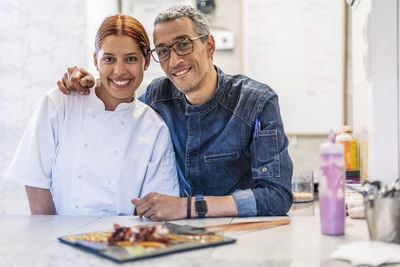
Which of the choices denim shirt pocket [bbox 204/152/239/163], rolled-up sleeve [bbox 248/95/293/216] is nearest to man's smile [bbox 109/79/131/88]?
denim shirt pocket [bbox 204/152/239/163]

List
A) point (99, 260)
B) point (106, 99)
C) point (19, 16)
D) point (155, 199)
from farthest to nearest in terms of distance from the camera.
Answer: point (19, 16)
point (106, 99)
point (155, 199)
point (99, 260)

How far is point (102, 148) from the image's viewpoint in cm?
176

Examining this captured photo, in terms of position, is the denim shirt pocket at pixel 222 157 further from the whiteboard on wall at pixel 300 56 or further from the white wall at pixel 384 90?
the whiteboard on wall at pixel 300 56

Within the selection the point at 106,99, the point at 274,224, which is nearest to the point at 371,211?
the point at 274,224

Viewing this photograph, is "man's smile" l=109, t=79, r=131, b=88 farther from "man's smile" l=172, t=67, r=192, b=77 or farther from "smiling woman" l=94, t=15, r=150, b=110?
"man's smile" l=172, t=67, r=192, b=77

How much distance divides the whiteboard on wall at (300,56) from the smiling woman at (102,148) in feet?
5.97

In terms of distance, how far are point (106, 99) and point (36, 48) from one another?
5.70 feet

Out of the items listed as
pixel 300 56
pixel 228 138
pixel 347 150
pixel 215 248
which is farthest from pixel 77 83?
pixel 300 56

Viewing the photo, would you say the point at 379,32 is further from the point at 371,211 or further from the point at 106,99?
the point at 106,99

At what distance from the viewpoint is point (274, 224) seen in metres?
1.31

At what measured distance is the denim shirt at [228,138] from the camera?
171cm

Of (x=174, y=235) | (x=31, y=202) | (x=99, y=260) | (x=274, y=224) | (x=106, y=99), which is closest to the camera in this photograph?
(x=99, y=260)

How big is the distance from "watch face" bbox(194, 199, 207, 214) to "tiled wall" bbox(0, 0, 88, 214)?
208 cm

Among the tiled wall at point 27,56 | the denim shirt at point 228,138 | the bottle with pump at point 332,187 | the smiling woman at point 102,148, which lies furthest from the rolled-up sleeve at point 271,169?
the tiled wall at point 27,56
